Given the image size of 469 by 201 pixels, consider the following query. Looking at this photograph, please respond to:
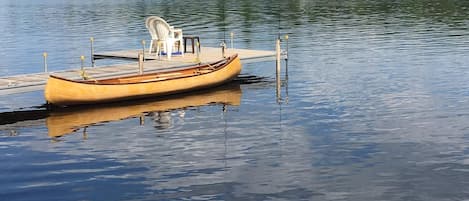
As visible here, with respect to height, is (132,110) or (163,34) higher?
(163,34)

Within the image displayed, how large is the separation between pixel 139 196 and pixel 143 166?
329 centimetres

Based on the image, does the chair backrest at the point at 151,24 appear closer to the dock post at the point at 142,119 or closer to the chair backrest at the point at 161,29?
the chair backrest at the point at 161,29

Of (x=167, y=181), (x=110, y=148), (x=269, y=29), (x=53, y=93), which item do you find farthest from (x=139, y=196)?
(x=269, y=29)

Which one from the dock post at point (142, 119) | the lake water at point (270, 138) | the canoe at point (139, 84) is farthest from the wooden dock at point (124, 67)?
the dock post at point (142, 119)

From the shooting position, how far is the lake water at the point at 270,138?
68.3 feet

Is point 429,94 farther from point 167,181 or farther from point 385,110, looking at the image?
→ point 167,181

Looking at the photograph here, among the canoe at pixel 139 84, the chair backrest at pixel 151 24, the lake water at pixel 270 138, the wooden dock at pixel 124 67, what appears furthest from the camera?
the chair backrest at pixel 151 24

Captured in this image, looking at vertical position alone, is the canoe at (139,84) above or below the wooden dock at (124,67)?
below

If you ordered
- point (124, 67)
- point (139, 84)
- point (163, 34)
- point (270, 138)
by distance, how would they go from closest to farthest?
1. point (270, 138)
2. point (139, 84)
3. point (124, 67)
4. point (163, 34)

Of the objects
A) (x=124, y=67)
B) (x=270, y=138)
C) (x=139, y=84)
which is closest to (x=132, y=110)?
(x=139, y=84)

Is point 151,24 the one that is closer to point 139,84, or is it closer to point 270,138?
point 139,84

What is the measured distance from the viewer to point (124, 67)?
39906mm

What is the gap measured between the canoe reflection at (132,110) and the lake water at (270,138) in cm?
8

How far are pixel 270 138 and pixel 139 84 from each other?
9.75m
